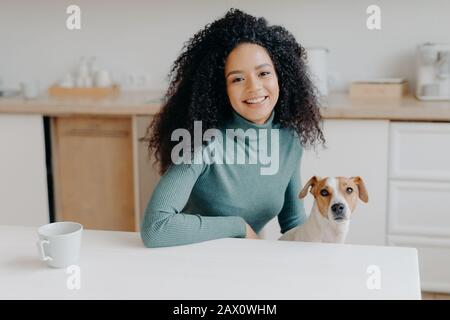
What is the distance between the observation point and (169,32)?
3.15m

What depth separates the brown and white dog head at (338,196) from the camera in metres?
1.34

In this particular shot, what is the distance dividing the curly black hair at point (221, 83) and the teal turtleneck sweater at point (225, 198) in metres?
0.04

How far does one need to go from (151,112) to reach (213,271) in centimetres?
161

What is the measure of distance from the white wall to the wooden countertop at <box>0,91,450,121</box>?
24cm

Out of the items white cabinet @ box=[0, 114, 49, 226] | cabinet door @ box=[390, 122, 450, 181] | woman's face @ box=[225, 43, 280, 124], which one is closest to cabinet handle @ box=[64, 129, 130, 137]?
white cabinet @ box=[0, 114, 49, 226]

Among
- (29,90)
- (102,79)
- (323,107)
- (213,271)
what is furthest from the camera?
(102,79)

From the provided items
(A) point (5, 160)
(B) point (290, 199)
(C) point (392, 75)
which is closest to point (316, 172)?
(C) point (392, 75)

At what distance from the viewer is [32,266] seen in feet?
3.75

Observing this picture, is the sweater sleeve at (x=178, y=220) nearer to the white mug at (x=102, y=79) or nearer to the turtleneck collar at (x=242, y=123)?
the turtleneck collar at (x=242, y=123)

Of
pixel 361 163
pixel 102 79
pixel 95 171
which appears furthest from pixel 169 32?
pixel 361 163

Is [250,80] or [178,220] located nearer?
[178,220]

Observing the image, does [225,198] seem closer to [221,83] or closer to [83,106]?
[221,83]
